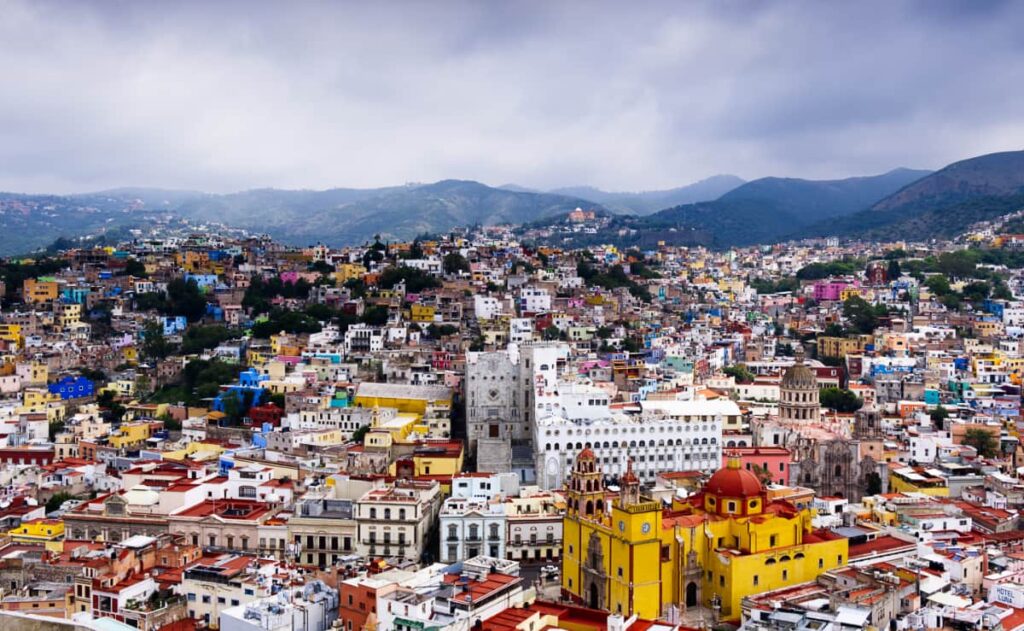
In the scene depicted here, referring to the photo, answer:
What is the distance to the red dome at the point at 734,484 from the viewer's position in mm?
32000

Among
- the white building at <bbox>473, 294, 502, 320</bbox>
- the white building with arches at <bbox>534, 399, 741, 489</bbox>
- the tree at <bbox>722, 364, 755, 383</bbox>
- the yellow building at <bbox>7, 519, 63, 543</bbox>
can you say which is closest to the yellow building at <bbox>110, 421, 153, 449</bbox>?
the yellow building at <bbox>7, 519, 63, 543</bbox>

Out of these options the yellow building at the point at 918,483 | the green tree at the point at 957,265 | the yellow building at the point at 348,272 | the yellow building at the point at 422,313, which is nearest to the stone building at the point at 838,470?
the yellow building at the point at 918,483

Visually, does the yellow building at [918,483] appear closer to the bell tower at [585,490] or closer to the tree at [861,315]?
the bell tower at [585,490]

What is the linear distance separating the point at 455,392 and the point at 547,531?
18.3 metres

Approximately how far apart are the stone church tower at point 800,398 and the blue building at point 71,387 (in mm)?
37055

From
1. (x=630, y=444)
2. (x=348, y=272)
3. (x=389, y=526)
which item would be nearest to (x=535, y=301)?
(x=348, y=272)

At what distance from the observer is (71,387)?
59812mm

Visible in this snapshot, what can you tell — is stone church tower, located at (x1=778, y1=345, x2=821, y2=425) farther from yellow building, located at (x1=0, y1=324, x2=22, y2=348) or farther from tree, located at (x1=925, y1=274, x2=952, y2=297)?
yellow building, located at (x1=0, y1=324, x2=22, y2=348)

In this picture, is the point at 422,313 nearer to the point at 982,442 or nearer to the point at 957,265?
the point at 982,442

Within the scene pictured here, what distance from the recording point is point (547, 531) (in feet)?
120

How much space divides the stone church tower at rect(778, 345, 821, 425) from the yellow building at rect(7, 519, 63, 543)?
30.2 meters

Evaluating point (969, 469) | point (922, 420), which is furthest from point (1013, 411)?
point (969, 469)

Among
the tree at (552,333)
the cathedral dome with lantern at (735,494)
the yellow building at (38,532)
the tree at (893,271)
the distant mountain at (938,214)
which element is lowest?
the yellow building at (38,532)

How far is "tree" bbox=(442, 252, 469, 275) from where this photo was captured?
87.8 m
